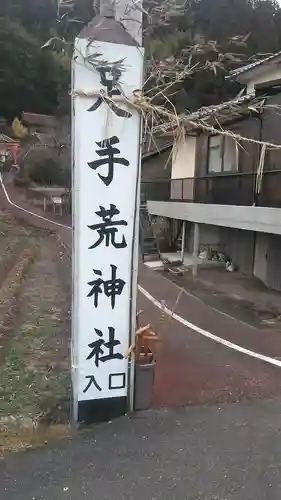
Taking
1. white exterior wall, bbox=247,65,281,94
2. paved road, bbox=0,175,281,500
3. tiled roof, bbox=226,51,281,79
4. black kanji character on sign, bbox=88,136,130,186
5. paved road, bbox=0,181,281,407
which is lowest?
paved road, bbox=0,181,281,407

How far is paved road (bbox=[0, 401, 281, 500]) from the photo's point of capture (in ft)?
11.2

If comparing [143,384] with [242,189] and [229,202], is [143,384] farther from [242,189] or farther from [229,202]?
[229,202]

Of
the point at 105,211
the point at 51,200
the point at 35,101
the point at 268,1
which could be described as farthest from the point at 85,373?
the point at 35,101

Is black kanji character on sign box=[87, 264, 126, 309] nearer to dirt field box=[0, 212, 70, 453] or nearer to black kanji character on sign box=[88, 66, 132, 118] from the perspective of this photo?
dirt field box=[0, 212, 70, 453]

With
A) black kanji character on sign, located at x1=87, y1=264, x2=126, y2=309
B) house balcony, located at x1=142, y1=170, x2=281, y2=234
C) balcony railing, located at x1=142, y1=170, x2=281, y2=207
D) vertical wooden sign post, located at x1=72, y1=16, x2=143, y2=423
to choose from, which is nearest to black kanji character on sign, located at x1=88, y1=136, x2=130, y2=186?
vertical wooden sign post, located at x1=72, y1=16, x2=143, y2=423

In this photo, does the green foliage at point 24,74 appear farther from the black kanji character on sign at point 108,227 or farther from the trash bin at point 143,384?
the trash bin at point 143,384

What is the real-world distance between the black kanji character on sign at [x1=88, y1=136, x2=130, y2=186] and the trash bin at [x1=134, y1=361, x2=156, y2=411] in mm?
1929

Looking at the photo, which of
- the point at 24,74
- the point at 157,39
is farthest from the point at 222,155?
the point at 24,74

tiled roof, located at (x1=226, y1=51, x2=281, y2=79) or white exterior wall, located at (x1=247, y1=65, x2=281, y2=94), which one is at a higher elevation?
tiled roof, located at (x1=226, y1=51, x2=281, y2=79)

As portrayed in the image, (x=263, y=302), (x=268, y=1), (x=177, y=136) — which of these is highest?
(x=268, y=1)

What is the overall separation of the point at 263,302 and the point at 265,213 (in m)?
2.20

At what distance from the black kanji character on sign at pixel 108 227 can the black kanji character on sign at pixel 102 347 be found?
0.85 m

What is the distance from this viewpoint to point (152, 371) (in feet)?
15.1

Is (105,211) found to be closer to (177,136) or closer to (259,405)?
(177,136)
